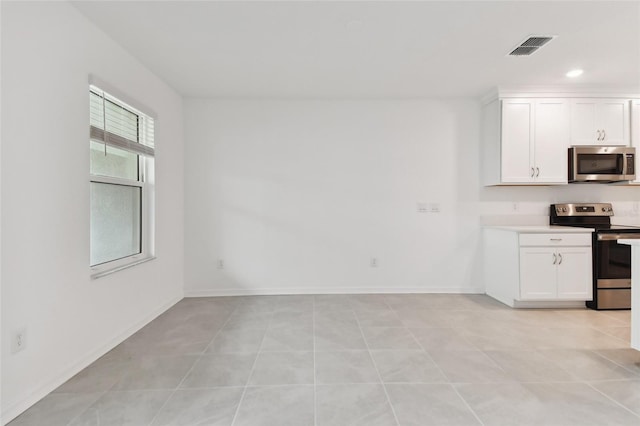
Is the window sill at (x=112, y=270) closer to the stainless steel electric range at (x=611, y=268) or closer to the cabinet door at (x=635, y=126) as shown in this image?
the stainless steel electric range at (x=611, y=268)

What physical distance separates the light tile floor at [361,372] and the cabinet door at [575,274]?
0.23 meters

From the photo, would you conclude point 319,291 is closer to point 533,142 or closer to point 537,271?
point 537,271

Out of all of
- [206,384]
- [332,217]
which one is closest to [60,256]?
[206,384]

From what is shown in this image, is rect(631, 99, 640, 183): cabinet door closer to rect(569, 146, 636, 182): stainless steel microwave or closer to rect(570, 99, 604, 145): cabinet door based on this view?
rect(569, 146, 636, 182): stainless steel microwave

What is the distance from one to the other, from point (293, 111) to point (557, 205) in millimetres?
3548

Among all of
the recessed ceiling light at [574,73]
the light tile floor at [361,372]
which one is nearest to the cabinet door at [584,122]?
the recessed ceiling light at [574,73]

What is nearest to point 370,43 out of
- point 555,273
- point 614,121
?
point 555,273

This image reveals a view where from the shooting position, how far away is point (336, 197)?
4.23 m

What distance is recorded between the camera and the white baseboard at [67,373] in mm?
1745

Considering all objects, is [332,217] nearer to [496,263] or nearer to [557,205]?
[496,263]

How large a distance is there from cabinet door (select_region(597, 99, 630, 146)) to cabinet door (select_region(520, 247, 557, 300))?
5.23ft

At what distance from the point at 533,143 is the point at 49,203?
470cm

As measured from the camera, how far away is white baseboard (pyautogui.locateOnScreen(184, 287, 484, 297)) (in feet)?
13.6

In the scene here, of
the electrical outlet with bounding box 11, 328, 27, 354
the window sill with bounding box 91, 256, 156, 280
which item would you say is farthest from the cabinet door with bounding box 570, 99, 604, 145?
the electrical outlet with bounding box 11, 328, 27, 354
